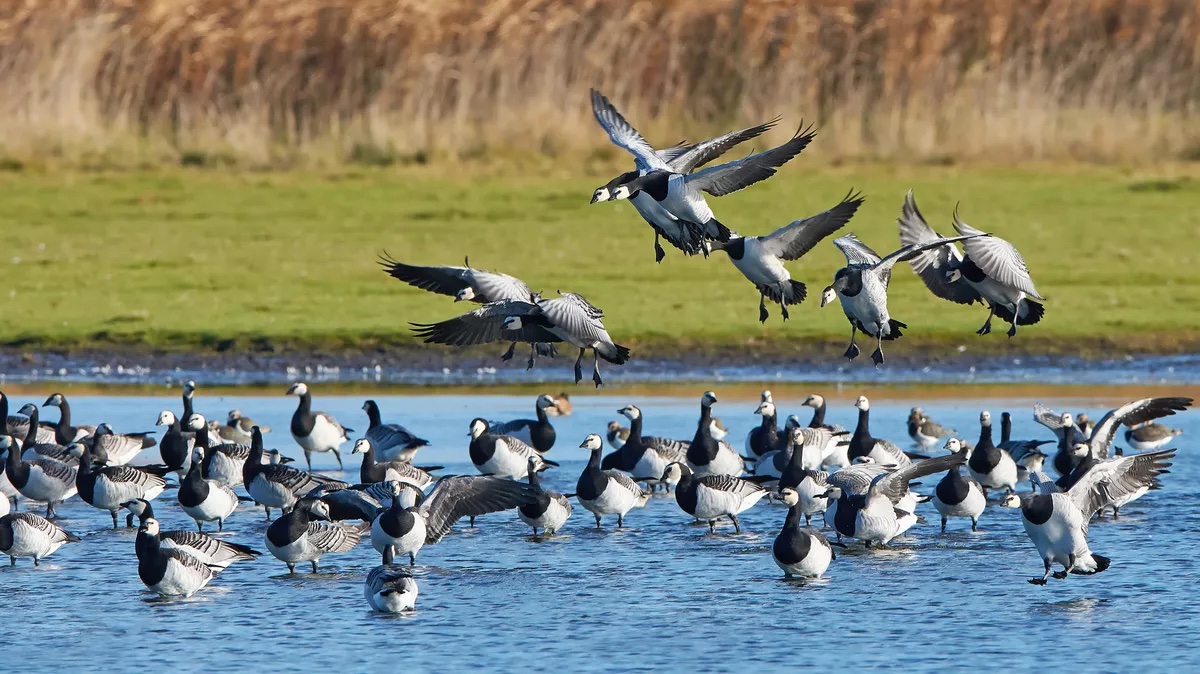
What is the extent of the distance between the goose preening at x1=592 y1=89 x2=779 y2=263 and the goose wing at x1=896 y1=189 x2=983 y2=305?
4.62 ft

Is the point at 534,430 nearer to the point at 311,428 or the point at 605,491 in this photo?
the point at 311,428

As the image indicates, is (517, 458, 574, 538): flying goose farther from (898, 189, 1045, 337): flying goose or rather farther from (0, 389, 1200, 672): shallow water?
(898, 189, 1045, 337): flying goose

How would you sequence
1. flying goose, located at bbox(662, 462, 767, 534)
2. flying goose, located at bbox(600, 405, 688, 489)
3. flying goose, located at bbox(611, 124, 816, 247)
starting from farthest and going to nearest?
flying goose, located at bbox(600, 405, 688, 489) → flying goose, located at bbox(662, 462, 767, 534) → flying goose, located at bbox(611, 124, 816, 247)

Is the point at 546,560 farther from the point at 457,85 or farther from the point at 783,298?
the point at 457,85

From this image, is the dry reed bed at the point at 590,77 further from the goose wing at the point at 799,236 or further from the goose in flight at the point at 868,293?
the goose wing at the point at 799,236

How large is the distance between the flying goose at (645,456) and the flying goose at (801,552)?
11.1ft

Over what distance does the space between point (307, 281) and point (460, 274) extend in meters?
12.9

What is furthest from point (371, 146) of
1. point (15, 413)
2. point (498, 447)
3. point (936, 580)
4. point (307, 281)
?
point (936, 580)

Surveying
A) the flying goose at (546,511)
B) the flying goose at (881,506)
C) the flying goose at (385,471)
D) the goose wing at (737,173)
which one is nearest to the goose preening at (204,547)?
the flying goose at (385,471)

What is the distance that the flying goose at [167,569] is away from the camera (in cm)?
1341

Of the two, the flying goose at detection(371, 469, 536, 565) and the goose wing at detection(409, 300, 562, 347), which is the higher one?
the goose wing at detection(409, 300, 562, 347)

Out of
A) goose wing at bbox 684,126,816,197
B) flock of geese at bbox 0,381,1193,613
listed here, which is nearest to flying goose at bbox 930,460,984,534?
flock of geese at bbox 0,381,1193,613

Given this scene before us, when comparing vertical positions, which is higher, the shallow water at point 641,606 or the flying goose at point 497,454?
the flying goose at point 497,454

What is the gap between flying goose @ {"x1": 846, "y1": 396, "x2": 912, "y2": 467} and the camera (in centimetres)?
1720
